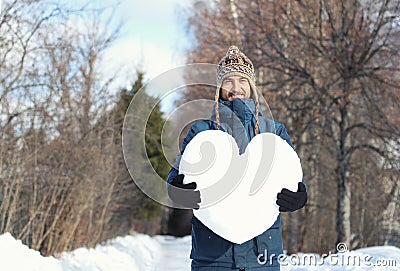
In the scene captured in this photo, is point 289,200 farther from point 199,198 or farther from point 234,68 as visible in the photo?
point 234,68

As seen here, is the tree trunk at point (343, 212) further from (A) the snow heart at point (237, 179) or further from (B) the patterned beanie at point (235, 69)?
(A) the snow heart at point (237, 179)

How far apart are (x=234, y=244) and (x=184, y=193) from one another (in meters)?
0.34

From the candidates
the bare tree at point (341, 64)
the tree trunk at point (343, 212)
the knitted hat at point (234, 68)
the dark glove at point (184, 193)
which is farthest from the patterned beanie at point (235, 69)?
the tree trunk at point (343, 212)

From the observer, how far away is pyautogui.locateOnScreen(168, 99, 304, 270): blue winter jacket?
8.08ft

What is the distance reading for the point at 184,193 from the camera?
2.46 m

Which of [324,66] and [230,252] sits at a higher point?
[324,66]

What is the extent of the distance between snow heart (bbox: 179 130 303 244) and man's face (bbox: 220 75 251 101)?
0.95 feet

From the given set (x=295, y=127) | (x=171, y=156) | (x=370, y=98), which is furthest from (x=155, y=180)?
(x=295, y=127)

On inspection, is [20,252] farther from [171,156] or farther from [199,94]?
[199,94]

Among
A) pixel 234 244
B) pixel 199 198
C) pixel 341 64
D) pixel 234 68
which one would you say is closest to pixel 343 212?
pixel 341 64

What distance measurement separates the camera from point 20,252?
249 inches

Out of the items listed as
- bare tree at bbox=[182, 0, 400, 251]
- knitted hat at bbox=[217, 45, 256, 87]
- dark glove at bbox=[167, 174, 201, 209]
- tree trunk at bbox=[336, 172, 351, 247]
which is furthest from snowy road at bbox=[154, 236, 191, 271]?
dark glove at bbox=[167, 174, 201, 209]

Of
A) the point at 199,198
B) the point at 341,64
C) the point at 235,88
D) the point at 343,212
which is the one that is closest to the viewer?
the point at 199,198

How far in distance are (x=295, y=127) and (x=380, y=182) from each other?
2.54 meters
